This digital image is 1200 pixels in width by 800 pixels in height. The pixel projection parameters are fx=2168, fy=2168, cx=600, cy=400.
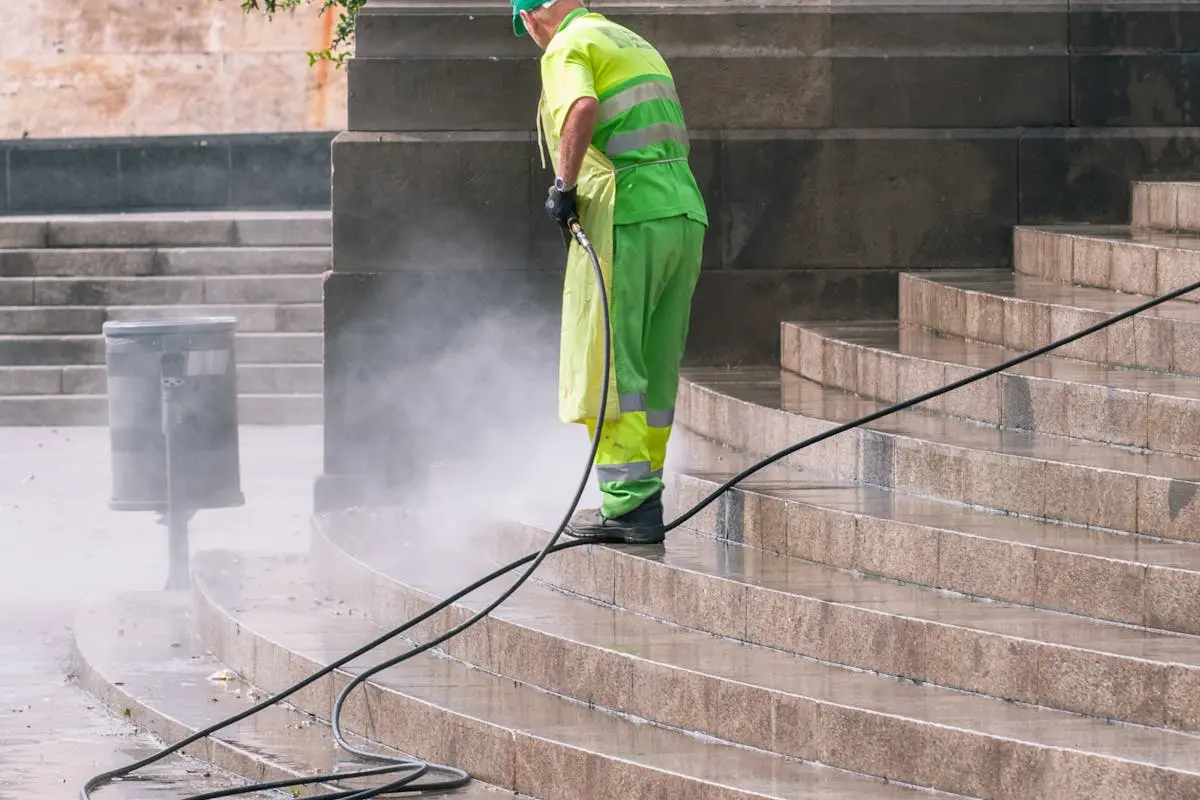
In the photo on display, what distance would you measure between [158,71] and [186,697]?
1758 cm

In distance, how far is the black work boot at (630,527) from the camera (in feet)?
22.5

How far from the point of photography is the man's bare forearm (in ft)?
21.1

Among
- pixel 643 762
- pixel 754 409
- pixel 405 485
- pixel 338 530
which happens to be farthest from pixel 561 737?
pixel 405 485

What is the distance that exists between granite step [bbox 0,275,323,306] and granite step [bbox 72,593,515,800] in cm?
787

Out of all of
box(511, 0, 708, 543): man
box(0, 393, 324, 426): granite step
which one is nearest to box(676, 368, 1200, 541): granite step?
box(511, 0, 708, 543): man

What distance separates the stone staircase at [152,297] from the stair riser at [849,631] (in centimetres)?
903

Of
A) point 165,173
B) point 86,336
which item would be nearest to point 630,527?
point 86,336

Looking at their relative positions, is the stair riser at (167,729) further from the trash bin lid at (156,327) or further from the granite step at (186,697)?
the trash bin lid at (156,327)

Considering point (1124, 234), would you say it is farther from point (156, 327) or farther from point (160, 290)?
point (160, 290)

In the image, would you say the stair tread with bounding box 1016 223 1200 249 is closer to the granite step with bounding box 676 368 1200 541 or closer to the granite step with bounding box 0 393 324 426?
the granite step with bounding box 676 368 1200 541

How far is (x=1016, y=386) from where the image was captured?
285 inches

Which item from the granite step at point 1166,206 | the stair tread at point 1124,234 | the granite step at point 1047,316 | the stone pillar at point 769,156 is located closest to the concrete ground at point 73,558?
the stone pillar at point 769,156

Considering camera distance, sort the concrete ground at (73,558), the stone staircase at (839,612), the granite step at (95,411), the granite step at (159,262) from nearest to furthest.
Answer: the stone staircase at (839,612), the concrete ground at (73,558), the granite step at (95,411), the granite step at (159,262)

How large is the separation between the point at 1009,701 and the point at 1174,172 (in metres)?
5.02
